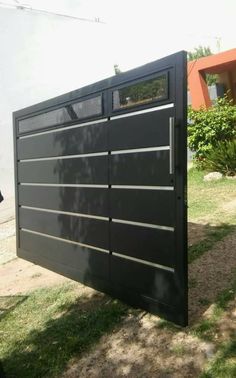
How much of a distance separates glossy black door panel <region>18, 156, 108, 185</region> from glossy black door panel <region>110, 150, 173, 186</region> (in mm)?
233

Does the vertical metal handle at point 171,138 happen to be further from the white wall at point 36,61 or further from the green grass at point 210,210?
the white wall at point 36,61

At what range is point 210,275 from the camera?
474cm

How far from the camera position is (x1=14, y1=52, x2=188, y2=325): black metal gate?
3.69 meters

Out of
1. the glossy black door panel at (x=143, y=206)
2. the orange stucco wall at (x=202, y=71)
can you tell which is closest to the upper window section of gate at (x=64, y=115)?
the glossy black door panel at (x=143, y=206)

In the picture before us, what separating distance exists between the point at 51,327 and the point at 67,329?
0.24 metres

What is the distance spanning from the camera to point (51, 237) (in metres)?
5.98

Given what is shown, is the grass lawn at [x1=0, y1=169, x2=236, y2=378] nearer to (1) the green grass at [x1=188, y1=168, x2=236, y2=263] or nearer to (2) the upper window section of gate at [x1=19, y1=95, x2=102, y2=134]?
(1) the green grass at [x1=188, y1=168, x2=236, y2=263]

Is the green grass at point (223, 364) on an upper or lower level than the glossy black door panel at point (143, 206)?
lower

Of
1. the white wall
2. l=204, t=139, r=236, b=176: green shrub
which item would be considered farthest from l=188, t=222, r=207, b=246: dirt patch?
the white wall

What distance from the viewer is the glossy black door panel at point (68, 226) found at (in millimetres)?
4828

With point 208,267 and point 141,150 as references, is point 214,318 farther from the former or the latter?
point 141,150

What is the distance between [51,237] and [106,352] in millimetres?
2740

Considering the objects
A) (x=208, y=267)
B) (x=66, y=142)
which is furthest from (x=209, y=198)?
(x=66, y=142)

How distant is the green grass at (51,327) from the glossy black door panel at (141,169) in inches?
58.8
